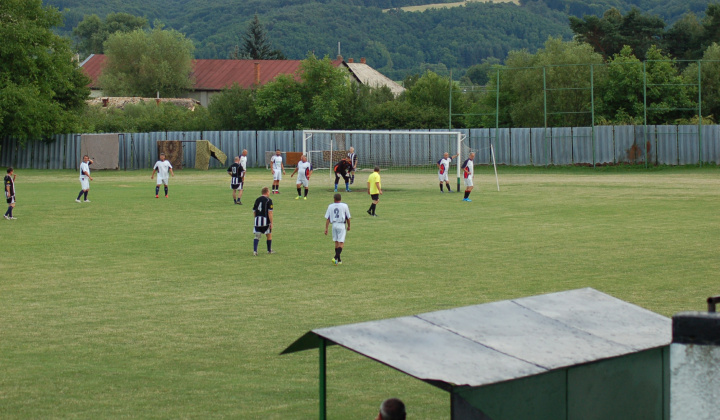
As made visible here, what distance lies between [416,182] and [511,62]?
33.4 meters

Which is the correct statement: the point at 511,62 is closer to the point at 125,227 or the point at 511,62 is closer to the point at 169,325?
the point at 125,227

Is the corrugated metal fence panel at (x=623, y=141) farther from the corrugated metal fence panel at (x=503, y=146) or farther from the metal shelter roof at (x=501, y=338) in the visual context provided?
the metal shelter roof at (x=501, y=338)

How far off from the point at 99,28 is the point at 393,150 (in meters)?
118

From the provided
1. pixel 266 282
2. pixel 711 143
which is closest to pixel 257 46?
pixel 711 143

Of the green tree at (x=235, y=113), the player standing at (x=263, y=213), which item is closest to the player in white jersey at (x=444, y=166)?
the player standing at (x=263, y=213)

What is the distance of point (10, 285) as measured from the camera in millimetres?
14758

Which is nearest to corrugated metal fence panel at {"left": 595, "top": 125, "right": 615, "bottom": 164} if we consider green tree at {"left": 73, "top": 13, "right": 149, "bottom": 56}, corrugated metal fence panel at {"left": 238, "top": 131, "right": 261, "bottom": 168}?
corrugated metal fence panel at {"left": 238, "top": 131, "right": 261, "bottom": 168}

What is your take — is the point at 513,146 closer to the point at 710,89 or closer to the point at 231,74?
the point at 710,89

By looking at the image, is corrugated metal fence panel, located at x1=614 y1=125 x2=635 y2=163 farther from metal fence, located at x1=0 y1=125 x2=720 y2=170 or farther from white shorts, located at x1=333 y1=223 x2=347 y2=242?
white shorts, located at x1=333 y1=223 x2=347 y2=242

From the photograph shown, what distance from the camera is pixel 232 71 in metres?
101

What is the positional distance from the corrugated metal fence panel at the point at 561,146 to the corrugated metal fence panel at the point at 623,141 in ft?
9.59

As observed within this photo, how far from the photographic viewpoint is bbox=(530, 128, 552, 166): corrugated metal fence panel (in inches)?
2090

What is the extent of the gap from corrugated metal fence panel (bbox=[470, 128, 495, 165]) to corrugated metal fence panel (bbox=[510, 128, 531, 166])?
1.46m

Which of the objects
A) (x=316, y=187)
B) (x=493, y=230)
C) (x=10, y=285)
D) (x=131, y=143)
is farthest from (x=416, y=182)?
(x=10, y=285)
